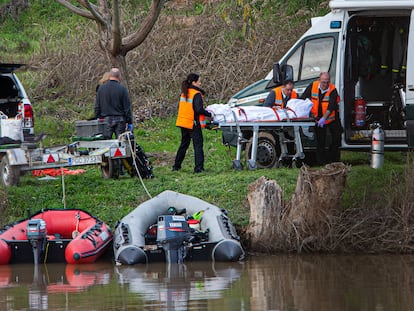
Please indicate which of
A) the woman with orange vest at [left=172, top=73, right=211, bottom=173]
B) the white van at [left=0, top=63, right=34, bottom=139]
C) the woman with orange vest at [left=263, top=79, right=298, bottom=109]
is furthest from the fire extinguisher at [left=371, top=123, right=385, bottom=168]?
the white van at [left=0, top=63, right=34, bottom=139]

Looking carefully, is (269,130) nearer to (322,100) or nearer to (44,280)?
(322,100)

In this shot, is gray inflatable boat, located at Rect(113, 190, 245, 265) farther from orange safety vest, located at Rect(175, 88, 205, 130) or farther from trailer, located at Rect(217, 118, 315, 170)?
orange safety vest, located at Rect(175, 88, 205, 130)

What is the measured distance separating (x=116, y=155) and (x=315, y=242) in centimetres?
349

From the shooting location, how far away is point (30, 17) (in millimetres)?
28781

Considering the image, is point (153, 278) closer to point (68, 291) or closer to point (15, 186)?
point (68, 291)

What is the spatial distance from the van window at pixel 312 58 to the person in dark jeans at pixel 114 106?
2.90m

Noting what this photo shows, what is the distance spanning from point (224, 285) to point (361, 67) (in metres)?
6.73

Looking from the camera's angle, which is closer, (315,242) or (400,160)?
(315,242)

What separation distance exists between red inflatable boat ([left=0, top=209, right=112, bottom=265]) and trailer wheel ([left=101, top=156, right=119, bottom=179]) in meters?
2.00

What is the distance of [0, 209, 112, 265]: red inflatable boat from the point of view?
13297mm

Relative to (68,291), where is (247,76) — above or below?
above

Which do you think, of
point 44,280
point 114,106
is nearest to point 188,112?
point 114,106

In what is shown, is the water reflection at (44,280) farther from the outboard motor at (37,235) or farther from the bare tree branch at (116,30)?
the bare tree branch at (116,30)

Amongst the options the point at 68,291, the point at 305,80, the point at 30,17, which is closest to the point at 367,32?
the point at 305,80
